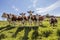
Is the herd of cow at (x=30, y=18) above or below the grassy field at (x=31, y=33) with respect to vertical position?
above

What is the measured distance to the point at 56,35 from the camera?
38.6 metres

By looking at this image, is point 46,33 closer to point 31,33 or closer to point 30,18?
point 31,33

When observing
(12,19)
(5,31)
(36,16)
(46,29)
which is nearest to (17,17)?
(12,19)

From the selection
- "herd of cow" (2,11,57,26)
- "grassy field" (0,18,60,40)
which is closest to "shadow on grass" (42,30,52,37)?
"grassy field" (0,18,60,40)

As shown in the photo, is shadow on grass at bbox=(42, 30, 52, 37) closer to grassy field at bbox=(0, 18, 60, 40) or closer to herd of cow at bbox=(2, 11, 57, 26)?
grassy field at bbox=(0, 18, 60, 40)

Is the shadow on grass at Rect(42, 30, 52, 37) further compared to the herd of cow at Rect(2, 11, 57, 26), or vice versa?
the herd of cow at Rect(2, 11, 57, 26)

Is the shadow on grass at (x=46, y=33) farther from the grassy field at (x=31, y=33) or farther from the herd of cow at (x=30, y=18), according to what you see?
the herd of cow at (x=30, y=18)

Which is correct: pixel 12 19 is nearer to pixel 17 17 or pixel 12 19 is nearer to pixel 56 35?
pixel 17 17

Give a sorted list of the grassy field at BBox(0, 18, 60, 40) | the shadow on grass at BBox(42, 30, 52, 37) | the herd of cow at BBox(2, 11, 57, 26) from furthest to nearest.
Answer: the herd of cow at BBox(2, 11, 57, 26), the shadow on grass at BBox(42, 30, 52, 37), the grassy field at BBox(0, 18, 60, 40)

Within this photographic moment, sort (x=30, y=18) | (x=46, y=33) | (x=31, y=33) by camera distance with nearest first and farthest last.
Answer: (x=46, y=33) < (x=31, y=33) < (x=30, y=18)

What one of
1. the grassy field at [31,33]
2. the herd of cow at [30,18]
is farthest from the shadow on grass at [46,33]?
the herd of cow at [30,18]

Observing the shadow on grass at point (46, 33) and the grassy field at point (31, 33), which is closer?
the grassy field at point (31, 33)

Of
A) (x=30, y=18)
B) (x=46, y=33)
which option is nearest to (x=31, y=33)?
(x=46, y=33)

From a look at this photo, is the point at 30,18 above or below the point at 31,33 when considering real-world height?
above
